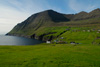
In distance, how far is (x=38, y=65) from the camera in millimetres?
21594

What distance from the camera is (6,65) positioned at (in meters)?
20.9

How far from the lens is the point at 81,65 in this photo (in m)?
22.2

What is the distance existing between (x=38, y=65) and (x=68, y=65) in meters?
8.19

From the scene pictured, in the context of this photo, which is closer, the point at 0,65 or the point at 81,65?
the point at 0,65

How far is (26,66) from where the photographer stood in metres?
20.9

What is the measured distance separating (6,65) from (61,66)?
565 inches

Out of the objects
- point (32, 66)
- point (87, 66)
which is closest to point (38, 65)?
point (32, 66)

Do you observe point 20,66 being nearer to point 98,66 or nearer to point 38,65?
point 38,65

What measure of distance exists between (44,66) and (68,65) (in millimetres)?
6622

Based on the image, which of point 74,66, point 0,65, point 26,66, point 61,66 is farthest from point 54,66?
point 0,65

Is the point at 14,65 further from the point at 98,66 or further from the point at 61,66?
the point at 98,66

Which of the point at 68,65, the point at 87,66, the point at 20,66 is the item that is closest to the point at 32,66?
the point at 20,66

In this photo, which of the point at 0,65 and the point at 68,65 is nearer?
the point at 0,65

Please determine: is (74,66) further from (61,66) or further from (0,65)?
(0,65)
